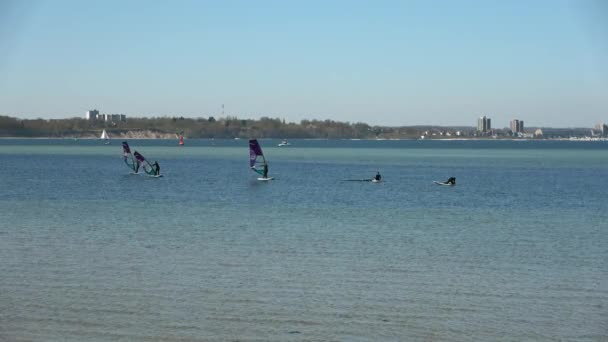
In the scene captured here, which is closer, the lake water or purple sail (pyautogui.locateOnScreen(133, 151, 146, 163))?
the lake water

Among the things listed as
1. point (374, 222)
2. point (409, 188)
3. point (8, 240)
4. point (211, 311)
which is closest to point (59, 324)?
point (211, 311)

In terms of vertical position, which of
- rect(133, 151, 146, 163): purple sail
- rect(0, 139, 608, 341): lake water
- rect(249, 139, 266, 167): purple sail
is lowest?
rect(0, 139, 608, 341): lake water

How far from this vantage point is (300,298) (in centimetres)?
1903

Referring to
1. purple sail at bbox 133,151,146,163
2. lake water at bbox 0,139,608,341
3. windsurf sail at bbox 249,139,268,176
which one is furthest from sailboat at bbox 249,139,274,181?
lake water at bbox 0,139,608,341

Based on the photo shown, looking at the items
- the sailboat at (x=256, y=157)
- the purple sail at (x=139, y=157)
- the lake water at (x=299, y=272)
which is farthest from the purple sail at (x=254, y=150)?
the lake water at (x=299, y=272)

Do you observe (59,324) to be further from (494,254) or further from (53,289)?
(494,254)

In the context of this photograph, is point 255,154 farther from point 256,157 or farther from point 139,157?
point 139,157

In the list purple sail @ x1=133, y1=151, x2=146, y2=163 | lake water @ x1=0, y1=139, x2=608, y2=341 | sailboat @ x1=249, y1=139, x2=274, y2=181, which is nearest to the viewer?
lake water @ x1=0, y1=139, x2=608, y2=341

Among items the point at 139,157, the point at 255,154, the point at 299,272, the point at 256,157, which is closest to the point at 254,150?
the point at 255,154

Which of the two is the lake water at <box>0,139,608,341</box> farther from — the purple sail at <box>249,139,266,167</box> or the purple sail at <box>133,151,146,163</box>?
the purple sail at <box>133,151,146,163</box>

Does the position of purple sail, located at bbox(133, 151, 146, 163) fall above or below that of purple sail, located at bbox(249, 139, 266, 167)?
below

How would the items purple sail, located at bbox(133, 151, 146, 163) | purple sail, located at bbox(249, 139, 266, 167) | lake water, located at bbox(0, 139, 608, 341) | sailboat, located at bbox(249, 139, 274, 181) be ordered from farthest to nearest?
purple sail, located at bbox(133, 151, 146, 163), sailboat, located at bbox(249, 139, 274, 181), purple sail, located at bbox(249, 139, 266, 167), lake water, located at bbox(0, 139, 608, 341)

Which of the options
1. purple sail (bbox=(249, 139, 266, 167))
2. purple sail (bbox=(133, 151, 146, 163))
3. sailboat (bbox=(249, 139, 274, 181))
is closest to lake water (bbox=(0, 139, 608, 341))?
purple sail (bbox=(249, 139, 266, 167))

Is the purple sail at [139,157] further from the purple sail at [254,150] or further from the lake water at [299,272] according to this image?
the lake water at [299,272]
